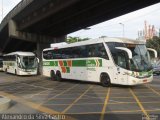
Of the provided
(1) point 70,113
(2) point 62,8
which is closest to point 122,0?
(2) point 62,8

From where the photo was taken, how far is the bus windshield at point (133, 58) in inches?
794

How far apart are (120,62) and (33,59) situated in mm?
20700

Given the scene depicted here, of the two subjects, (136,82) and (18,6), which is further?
(18,6)

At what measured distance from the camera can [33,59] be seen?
39906mm

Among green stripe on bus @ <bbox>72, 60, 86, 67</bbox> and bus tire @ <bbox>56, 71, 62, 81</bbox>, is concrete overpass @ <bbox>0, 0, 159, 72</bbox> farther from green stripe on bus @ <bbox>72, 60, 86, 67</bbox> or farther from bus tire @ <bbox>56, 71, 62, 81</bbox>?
bus tire @ <bbox>56, 71, 62, 81</bbox>

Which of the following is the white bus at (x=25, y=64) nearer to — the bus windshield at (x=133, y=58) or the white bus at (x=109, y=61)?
the white bus at (x=109, y=61)

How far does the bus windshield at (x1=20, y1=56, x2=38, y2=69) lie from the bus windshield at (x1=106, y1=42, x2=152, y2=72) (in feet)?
63.9

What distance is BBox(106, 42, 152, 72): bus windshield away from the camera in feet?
66.1

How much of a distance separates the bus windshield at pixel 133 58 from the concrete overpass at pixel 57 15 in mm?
7855

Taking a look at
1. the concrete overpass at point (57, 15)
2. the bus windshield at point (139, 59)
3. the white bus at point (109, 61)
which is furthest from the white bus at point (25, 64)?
the bus windshield at point (139, 59)

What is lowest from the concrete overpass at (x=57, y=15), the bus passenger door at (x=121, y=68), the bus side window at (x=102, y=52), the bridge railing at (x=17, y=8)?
the bus passenger door at (x=121, y=68)

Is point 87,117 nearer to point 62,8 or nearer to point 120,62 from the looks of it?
point 120,62

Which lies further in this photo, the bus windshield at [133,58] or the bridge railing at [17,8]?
the bridge railing at [17,8]

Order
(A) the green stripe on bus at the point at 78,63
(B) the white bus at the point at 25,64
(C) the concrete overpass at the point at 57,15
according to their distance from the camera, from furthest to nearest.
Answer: (B) the white bus at the point at 25,64, (C) the concrete overpass at the point at 57,15, (A) the green stripe on bus at the point at 78,63
